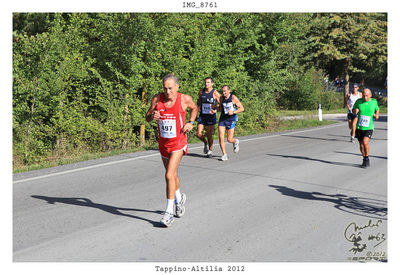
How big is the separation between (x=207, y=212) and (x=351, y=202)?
2436 mm

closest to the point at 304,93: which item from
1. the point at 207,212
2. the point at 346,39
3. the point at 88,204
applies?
the point at 346,39

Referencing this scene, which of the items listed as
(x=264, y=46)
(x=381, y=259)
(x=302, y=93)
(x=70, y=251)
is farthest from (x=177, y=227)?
(x=302, y=93)

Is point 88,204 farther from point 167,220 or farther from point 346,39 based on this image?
point 346,39

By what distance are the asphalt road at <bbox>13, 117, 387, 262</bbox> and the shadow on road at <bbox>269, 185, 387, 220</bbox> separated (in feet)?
0.05

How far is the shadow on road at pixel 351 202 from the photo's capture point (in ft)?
21.5

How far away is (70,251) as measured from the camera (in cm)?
486

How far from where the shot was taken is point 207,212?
645cm

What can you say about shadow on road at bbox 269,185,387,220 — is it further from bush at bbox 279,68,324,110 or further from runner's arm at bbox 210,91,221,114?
bush at bbox 279,68,324,110

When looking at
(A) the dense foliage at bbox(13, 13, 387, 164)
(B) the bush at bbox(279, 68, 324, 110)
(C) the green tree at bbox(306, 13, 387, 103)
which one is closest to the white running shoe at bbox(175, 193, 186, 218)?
(A) the dense foliage at bbox(13, 13, 387, 164)

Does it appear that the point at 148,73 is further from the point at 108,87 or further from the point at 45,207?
the point at 45,207

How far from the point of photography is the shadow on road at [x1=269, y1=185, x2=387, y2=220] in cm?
656

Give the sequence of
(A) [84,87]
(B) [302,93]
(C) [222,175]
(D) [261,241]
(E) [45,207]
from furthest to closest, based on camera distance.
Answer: (B) [302,93]
(A) [84,87]
(C) [222,175]
(E) [45,207]
(D) [261,241]

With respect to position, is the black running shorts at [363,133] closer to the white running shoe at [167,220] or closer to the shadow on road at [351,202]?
the shadow on road at [351,202]

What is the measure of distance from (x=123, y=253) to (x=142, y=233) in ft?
2.31
